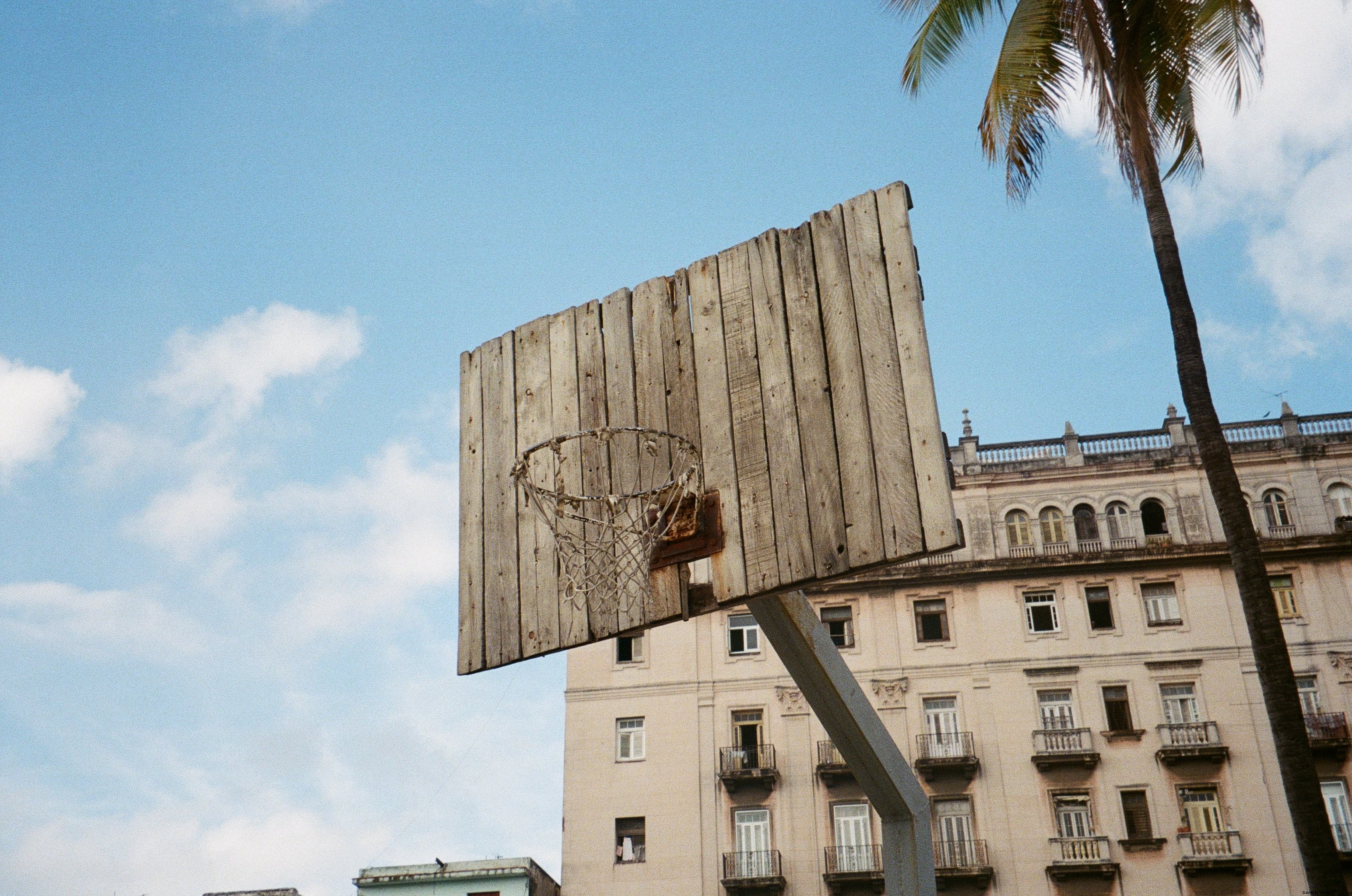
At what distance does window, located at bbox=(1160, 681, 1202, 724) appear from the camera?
102 feet

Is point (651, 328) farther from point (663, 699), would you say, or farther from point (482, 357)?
point (663, 699)

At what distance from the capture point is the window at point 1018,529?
34.0 metres

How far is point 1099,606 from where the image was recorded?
108ft

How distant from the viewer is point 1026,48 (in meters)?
15.7

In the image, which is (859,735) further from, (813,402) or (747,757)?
(747,757)

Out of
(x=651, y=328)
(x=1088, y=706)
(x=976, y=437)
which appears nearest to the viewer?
(x=651, y=328)

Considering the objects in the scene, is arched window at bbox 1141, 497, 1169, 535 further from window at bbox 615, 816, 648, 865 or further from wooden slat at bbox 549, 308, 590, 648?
wooden slat at bbox 549, 308, 590, 648

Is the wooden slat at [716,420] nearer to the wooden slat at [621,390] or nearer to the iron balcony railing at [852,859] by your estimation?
the wooden slat at [621,390]

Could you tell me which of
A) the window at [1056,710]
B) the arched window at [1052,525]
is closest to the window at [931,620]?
the window at [1056,710]

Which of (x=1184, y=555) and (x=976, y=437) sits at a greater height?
(x=976, y=437)

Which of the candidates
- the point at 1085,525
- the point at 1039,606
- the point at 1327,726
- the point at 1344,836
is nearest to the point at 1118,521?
the point at 1085,525

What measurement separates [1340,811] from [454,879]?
22562mm

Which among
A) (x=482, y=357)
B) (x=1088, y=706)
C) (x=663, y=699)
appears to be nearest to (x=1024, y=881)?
(x=1088, y=706)

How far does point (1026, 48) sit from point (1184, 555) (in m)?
20.7
